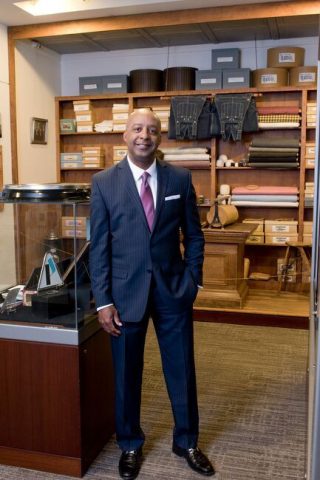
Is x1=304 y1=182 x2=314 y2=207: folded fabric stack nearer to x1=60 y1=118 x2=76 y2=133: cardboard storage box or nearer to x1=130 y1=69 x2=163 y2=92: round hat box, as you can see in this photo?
x1=130 y1=69 x2=163 y2=92: round hat box

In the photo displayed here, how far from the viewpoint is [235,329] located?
456 centimetres

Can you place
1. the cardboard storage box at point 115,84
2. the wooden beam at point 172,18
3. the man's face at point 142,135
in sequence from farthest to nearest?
the cardboard storage box at point 115,84, the wooden beam at point 172,18, the man's face at point 142,135

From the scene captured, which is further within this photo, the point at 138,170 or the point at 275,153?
the point at 275,153

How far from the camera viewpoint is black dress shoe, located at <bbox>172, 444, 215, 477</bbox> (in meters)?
2.36

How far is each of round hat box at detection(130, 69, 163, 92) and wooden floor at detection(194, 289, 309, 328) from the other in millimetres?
2588

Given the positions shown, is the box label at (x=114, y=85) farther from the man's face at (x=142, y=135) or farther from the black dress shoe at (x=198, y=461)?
the black dress shoe at (x=198, y=461)

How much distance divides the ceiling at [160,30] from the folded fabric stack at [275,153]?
1131mm

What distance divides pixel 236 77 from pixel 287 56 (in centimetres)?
56

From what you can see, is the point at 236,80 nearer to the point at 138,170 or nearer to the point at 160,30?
the point at 160,30

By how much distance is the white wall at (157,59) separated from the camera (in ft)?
19.0

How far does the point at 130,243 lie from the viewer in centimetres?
217

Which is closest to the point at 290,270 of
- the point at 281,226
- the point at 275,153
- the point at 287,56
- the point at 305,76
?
the point at 281,226

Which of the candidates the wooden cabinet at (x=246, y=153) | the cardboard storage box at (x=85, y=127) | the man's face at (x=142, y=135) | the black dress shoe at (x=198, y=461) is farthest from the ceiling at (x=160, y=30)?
the black dress shoe at (x=198, y=461)

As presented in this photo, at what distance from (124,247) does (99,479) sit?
104 centimetres
